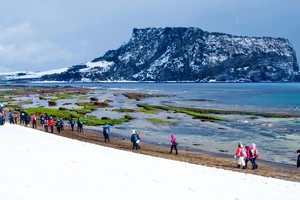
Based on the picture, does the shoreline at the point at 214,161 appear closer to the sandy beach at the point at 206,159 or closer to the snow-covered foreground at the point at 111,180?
the sandy beach at the point at 206,159

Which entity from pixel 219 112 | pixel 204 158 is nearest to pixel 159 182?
pixel 204 158

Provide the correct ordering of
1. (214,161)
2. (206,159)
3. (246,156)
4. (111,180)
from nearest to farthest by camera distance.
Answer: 1. (111,180)
2. (246,156)
3. (214,161)
4. (206,159)

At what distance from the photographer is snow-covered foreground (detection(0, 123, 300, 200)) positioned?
1376 centimetres

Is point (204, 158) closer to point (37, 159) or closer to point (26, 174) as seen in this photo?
point (37, 159)

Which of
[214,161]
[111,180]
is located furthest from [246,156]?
[111,180]

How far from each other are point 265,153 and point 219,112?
127 ft

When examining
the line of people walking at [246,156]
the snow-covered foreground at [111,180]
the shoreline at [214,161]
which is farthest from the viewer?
the line of people walking at [246,156]

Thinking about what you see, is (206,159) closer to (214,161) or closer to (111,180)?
(214,161)

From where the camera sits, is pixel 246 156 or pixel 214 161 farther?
pixel 214 161

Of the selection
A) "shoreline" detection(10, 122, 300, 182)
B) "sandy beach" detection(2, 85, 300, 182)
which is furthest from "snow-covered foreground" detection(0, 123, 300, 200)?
"sandy beach" detection(2, 85, 300, 182)

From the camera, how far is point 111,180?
16.5 metres

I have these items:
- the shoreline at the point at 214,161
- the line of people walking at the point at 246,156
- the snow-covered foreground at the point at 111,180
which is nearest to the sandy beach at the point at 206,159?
the shoreline at the point at 214,161

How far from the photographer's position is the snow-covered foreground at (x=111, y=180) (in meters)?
13.8

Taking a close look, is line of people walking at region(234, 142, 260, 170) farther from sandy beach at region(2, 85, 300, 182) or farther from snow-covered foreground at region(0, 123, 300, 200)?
snow-covered foreground at region(0, 123, 300, 200)
